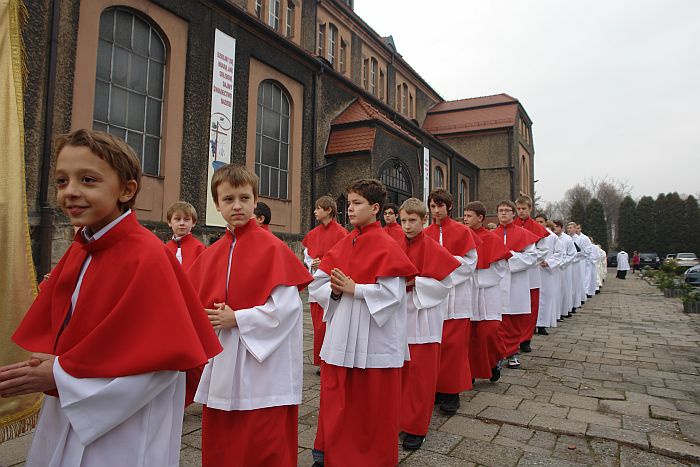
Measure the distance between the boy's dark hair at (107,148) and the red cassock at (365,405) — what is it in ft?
6.48

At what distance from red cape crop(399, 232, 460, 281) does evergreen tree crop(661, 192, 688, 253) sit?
63.9 meters

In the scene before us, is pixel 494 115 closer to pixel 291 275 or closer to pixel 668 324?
pixel 668 324

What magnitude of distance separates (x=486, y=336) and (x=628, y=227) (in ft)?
208

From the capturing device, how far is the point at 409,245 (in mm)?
4289

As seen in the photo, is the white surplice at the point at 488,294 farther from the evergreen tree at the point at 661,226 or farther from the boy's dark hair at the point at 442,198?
the evergreen tree at the point at 661,226

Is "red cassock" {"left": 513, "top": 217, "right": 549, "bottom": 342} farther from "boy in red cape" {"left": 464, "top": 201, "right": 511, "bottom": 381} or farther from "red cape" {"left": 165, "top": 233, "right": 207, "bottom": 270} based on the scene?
"red cape" {"left": 165, "top": 233, "right": 207, "bottom": 270}

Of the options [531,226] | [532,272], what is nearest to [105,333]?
[532,272]

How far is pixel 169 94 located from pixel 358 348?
390 inches

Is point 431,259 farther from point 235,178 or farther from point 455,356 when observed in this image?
point 235,178

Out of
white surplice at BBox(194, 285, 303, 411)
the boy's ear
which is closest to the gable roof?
white surplice at BBox(194, 285, 303, 411)

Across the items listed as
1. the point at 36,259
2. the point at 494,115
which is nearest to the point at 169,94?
the point at 36,259

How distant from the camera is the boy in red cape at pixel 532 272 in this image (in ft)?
25.0

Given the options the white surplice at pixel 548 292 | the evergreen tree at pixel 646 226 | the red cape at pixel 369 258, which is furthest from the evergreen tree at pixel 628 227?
the red cape at pixel 369 258

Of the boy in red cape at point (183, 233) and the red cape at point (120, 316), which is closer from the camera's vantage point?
the red cape at point (120, 316)
